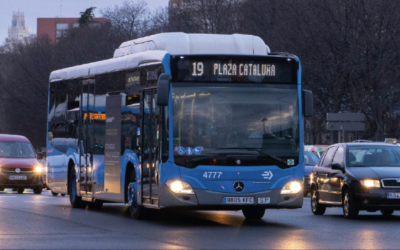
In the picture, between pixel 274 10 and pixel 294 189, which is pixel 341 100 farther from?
pixel 294 189

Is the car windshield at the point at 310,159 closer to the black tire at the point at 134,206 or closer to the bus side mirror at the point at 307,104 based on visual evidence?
the black tire at the point at 134,206

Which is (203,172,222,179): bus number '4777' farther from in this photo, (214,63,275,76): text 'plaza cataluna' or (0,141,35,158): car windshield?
(0,141,35,158): car windshield

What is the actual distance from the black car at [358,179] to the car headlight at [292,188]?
255cm

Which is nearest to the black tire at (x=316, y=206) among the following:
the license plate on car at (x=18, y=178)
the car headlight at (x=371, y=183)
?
the car headlight at (x=371, y=183)

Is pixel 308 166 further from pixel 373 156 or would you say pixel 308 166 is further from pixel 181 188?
pixel 181 188

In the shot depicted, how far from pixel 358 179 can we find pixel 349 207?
0.63 m

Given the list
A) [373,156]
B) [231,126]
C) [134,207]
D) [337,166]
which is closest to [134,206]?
[134,207]

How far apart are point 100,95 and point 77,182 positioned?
253 centimetres

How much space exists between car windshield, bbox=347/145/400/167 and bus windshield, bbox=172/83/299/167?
3.49 meters

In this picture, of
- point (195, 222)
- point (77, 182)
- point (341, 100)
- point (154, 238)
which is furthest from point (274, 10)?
point (154, 238)

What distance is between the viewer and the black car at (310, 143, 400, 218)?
1666 cm

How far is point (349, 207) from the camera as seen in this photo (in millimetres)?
17234

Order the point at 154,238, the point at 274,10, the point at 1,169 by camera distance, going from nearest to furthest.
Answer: the point at 154,238
the point at 1,169
the point at 274,10

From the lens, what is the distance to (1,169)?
30344mm
